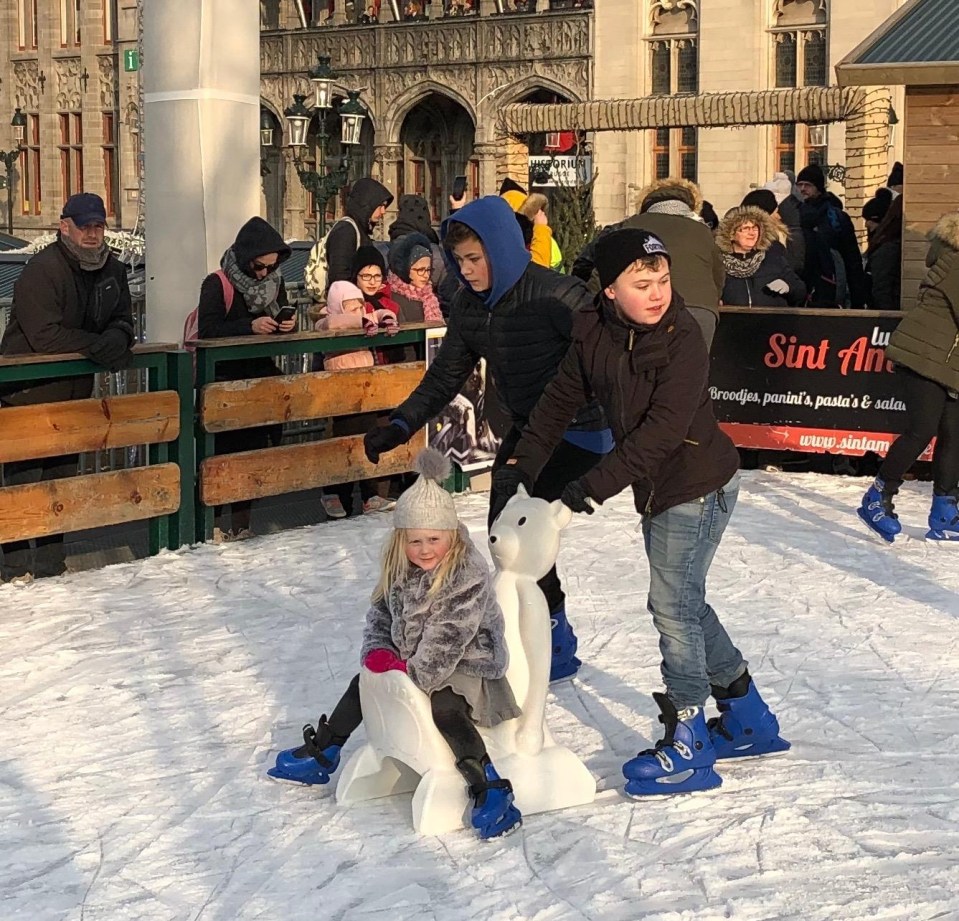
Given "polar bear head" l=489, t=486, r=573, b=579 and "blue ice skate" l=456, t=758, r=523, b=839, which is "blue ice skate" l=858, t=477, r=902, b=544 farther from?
"blue ice skate" l=456, t=758, r=523, b=839

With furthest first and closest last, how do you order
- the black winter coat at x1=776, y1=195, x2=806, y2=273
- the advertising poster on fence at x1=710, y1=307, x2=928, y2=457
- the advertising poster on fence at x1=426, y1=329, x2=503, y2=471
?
the black winter coat at x1=776, y1=195, x2=806, y2=273, the advertising poster on fence at x1=710, y1=307, x2=928, y2=457, the advertising poster on fence at x1=426, y1=329, x2=503, y2=471

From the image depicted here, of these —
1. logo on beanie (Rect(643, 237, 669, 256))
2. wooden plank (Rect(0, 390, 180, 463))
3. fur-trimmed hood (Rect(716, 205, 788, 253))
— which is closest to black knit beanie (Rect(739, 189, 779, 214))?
fur-trimmed hood (Rect(716, 205, 788, 253))

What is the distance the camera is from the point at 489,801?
4.46 meters

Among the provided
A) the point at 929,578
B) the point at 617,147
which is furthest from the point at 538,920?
the point at 617,147

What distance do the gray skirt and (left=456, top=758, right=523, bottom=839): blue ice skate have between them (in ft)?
0.42

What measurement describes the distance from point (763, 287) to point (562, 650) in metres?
5.64

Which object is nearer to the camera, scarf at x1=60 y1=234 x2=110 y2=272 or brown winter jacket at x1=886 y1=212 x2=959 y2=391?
scarf at x1=60 y1=234 x2=110 y2=272

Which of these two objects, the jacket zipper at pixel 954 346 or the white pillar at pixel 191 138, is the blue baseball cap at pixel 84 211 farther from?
the jacket zipper at pixel 954 346

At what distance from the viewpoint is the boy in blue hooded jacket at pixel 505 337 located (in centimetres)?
556

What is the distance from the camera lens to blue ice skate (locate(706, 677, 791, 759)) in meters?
5.15

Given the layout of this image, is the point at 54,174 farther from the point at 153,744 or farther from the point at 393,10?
the point at 153,744

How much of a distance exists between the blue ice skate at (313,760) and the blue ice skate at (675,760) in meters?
0.83

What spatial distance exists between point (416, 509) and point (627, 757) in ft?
4.27

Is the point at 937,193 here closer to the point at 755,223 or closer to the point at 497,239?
the point at 755,223
